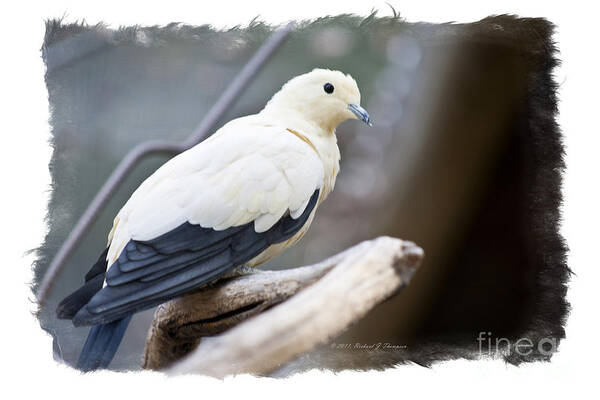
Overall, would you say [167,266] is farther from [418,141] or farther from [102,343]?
[418,141]

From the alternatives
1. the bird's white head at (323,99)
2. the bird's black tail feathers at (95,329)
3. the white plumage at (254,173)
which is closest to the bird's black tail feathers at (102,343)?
the bird's black tail feathers at (95,329)

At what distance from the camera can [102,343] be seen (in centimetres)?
127

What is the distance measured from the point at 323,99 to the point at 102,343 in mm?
707

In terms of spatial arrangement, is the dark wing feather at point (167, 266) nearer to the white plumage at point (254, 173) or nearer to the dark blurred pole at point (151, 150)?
the white plumage at point (254, 173)

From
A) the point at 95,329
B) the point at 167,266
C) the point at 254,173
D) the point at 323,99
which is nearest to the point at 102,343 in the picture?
the point at 95,329

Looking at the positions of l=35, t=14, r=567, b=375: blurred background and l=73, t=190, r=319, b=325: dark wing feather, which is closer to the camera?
l=73, t=190, r=319, b=325: dark wing feather

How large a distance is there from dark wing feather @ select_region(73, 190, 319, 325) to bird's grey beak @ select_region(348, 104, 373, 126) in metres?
0.35

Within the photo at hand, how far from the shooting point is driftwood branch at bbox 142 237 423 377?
105 cm

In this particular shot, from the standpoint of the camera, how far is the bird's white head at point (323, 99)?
1.36 metres

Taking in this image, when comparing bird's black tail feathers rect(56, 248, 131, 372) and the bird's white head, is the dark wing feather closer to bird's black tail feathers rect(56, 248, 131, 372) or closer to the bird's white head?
bird's black tail feathers rect(56, 248, 131, 372)

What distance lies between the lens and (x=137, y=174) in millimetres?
1367

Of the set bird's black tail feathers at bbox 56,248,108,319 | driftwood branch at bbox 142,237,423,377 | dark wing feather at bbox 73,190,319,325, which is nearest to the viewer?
driftwood branch at bbox 142,237,423,377

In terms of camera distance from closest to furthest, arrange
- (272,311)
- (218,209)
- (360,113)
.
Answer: (272,311) → (218,209) → (360,113)

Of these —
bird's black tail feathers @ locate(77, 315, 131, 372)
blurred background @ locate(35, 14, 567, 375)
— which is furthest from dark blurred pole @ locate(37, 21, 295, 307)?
bird's black tail feathers @ locate(77, 315, 131, 372)
